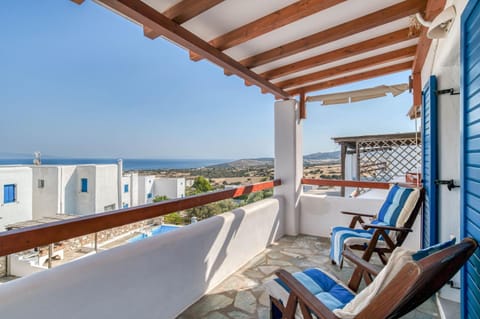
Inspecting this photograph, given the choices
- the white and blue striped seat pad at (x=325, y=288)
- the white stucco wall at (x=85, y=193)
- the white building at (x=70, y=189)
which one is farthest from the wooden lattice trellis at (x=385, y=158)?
the white stucco wall at (x=85, y=193)

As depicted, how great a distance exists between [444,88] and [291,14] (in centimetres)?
151

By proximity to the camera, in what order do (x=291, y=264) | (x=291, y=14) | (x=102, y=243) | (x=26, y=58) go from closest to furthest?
(x=102, y=243), (x=291, y=14), (x=291, y=264), (x=26, y=58)

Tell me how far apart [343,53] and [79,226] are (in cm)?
306

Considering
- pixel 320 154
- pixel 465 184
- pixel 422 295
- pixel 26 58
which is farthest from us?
pixel 26 58

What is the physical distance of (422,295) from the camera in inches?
41.8

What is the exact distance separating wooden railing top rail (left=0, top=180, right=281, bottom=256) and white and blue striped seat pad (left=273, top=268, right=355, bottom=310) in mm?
1057

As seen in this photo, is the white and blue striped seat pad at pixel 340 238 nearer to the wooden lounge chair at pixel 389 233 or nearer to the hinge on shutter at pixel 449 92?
the wooden lounge chair at pixel 389 233

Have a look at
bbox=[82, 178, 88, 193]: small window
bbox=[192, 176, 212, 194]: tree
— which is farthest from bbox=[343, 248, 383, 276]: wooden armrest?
bbox=[82, 178, 88, 193]: small window

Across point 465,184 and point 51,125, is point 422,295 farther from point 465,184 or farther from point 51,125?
point 51,125

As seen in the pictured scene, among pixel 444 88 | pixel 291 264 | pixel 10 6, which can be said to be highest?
pixel 10 6

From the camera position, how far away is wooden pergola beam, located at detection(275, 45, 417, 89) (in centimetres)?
295

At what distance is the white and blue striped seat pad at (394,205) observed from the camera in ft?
8.99

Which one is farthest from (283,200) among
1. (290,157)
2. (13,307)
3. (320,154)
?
(13,307)

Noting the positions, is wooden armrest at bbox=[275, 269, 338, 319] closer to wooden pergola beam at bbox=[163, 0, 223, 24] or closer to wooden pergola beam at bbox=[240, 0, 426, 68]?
wooden pergola beam at bbox=[163, 0, 223, 24]
